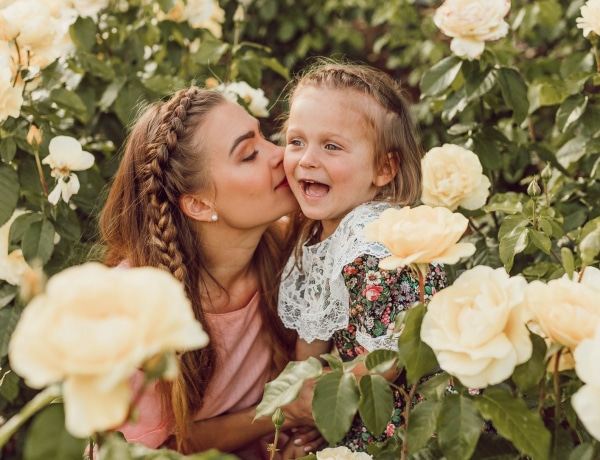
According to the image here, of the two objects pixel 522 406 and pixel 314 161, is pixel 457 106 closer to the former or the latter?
pixel 314 161

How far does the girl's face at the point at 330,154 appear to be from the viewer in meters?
Result: 1.73

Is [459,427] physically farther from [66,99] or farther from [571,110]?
[66,99]

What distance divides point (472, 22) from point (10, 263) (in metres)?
1.26

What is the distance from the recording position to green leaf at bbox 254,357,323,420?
38.5 inches

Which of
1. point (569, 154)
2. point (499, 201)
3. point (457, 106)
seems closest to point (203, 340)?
point (499, 201)

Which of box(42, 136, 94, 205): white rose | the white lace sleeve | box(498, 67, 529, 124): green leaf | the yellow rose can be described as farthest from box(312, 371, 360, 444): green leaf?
box(498, 67, 529, 124): green leaf

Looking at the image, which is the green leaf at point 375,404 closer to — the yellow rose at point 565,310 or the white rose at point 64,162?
the yellow rose at point 565,310

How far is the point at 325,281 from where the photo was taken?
177 cm

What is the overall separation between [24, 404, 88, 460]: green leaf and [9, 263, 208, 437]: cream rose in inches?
4.4

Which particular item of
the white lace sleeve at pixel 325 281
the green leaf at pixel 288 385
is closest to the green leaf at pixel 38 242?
the white lace sleeve at pixel 325 281

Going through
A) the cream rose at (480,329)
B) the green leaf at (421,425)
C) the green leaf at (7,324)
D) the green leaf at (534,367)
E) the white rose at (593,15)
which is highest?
the cream rose at (480,329)

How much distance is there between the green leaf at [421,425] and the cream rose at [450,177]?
813mm

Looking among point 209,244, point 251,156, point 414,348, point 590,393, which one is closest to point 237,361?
point 209,244

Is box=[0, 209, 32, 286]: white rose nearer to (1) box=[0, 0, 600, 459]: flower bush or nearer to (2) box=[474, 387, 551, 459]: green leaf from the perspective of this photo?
(1) box=[0, 0, 600, 459]: flower bush
